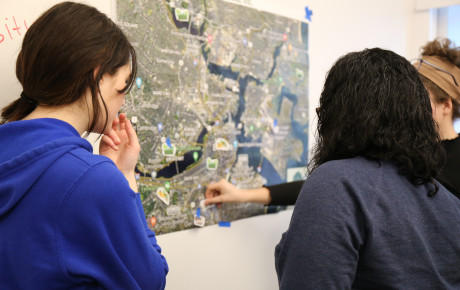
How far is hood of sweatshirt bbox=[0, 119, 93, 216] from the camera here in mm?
785

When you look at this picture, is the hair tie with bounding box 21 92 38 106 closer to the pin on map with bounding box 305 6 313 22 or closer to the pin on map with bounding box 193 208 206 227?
the pin on map with bounding box 193 208 206 227

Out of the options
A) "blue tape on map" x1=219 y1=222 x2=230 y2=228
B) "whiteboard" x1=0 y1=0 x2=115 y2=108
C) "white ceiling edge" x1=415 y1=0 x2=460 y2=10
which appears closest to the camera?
"whiteboard" x1=0 y1=0 x2=115 y2=108

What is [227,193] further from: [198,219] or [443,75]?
[443,75]

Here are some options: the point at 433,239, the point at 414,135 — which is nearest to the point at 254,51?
the point at 414,135

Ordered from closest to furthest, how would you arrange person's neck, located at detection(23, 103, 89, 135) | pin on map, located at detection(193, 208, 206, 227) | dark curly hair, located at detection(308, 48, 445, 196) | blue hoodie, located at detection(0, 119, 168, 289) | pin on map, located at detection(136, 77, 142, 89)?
blue hoodie, located at detection(0, 119, 168, 289) → person's neck, located at detection(23, 103, 89, 135) → dark curly hair, located at detection(308, 48, 445, 196) → pin on map, located at detection(136, 77, 142, 89) → pin on map, located at detection(193, 208, 206, 227)

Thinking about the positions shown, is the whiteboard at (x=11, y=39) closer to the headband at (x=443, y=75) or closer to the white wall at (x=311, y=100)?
the white wall at (x=311, y=100)

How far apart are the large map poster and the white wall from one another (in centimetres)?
6

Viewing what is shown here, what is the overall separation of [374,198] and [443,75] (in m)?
0.99

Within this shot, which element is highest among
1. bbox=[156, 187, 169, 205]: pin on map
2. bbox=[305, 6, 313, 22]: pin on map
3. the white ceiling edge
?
the white ceiling edge

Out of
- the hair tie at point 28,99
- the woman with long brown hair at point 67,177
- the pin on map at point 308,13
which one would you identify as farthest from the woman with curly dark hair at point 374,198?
the pin on map at point 308,13

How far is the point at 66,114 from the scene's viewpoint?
897mm

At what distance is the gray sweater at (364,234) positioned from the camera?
94 centimetres

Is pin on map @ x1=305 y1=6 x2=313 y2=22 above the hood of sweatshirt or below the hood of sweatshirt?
above

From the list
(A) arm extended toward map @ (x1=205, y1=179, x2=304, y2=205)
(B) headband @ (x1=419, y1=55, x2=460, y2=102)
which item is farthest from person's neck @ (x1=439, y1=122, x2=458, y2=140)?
(A) arm extended toward map @ (x1=205, y1=179, x2=304, y2=205)
